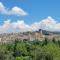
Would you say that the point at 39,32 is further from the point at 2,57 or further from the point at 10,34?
the point at 2,57

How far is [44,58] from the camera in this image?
30.5m

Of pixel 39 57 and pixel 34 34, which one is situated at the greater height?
pixel 34 34

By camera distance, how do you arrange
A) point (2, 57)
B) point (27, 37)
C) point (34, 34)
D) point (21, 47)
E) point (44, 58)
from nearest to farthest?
point (44, 58) → point (2, 57) → point (21, 47) → point (27, 37) → point (34, 34)

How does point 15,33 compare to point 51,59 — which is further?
point 15,33

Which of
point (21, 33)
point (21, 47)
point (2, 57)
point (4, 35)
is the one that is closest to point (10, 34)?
point (4, 35)

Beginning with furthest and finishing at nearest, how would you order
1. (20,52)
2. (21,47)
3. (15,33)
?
(15,33), (21,47), (20,52)

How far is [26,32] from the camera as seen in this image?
169625 mm

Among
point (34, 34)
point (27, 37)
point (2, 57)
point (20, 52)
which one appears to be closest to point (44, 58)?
point (2, 57)

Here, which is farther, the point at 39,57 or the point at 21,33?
the point at 21,33

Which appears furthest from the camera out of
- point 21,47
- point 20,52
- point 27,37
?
point 27,37

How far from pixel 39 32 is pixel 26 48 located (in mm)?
99624

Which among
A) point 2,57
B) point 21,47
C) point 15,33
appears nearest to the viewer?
point 2,57

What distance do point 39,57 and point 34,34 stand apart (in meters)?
135

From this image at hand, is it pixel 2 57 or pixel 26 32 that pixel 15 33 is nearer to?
pixel 26 32
